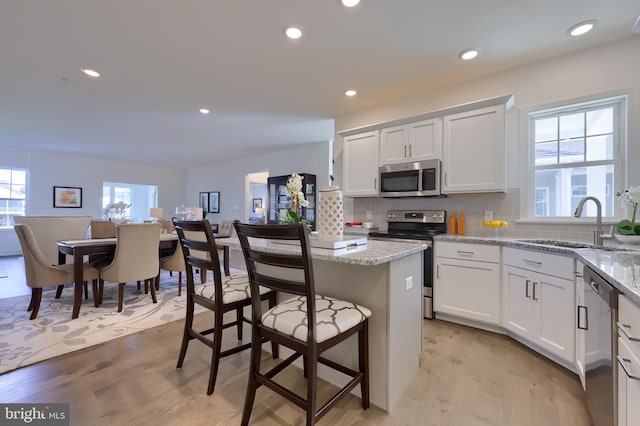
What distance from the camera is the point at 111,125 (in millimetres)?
4715

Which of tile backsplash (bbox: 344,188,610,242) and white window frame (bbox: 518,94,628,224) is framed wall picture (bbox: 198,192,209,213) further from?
white window frame (bbox: 518,94,628,224)

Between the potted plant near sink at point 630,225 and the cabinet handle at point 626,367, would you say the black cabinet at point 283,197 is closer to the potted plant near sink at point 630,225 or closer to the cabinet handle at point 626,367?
the potted plant near sink at point 630,225

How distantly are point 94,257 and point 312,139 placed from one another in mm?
4239

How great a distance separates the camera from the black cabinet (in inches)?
235

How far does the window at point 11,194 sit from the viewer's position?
20.9ft

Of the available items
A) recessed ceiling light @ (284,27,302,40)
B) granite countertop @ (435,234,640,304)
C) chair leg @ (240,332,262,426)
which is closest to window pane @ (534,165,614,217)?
granite countertop @ (435,234,640,304)

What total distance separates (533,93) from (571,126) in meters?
0.47

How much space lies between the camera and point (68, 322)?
270 cm

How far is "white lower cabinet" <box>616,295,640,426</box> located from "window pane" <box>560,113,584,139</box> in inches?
90.9

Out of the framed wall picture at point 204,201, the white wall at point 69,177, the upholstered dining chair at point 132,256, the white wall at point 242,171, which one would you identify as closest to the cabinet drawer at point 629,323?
the upholstered dining chair at point 132,256

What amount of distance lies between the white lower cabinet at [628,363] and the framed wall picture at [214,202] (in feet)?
27.9

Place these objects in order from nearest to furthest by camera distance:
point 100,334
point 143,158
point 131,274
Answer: point 100,334 < point 131,274 < point 143,158


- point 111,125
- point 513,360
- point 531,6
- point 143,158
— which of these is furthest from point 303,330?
point 143,158

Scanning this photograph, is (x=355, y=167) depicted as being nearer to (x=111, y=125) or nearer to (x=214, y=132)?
(x=214, y=132)
